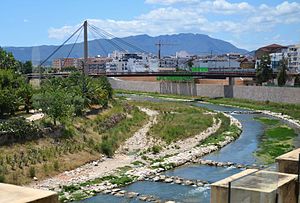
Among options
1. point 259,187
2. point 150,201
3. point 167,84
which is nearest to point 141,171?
point 150,201

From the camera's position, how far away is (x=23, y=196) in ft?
11.9

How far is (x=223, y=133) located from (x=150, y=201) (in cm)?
1421

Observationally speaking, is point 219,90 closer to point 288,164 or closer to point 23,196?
point 288,164

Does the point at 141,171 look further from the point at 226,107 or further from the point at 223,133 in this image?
the point at 226,107

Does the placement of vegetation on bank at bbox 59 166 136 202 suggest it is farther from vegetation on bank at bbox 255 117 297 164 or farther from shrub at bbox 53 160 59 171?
vegetation on bank at bbox 255 117 297 164

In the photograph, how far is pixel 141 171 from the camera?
17.1 meters

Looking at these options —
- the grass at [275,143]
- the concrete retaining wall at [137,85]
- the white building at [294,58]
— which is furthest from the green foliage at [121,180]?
the white building at [294,58]

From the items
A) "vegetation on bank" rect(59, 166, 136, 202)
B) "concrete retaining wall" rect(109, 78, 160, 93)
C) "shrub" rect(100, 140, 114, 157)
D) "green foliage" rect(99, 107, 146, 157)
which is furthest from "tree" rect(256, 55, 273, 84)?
"vegetation on bank" rect(59, 166, 136, 202)

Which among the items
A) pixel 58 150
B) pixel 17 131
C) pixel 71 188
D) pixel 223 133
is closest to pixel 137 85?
pixel 223 133

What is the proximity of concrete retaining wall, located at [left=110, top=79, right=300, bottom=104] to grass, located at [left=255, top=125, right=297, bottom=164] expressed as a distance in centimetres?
1186

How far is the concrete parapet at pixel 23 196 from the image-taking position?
3.55 meters

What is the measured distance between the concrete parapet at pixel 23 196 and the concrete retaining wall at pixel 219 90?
129 ft

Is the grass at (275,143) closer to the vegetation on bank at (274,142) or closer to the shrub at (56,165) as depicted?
the vegetation on bank at (274,142)

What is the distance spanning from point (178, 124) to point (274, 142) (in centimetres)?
713
